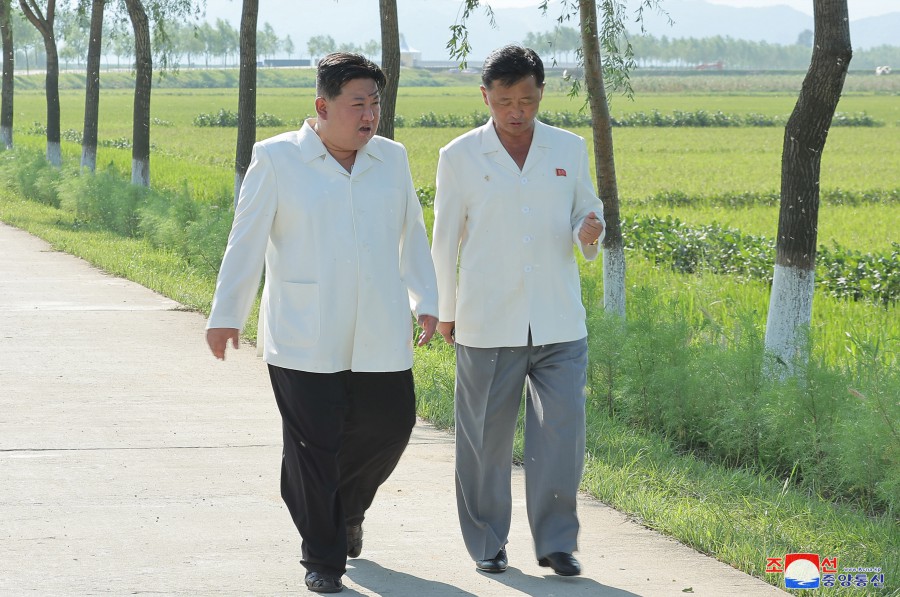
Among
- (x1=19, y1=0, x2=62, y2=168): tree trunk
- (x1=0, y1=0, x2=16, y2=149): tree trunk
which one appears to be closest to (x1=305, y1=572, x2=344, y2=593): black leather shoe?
(x1=19, y1=0, x2=62, y2=168): tree trunk

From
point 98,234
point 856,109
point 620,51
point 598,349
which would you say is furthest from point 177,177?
point 856,109

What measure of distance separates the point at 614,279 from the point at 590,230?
4944mm

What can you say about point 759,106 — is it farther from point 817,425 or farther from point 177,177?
point 817,425

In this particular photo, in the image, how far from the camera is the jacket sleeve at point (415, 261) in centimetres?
474

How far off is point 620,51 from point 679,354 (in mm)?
3811

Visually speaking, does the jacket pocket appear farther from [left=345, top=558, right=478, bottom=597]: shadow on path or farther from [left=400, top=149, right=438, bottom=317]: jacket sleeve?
[left=345, top=558, right=478, bottom=597]: shadow on path

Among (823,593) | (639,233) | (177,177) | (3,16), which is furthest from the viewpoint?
(3,16)

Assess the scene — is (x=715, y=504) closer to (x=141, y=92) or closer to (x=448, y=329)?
(x=448, y=329)

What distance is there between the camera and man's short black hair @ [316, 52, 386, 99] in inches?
176

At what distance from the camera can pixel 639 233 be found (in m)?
16.9

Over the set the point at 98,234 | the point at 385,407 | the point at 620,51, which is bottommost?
→ the point at 98,234

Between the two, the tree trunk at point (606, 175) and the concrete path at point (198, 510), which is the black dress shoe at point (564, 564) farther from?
the tree trunk at point (606, 175)

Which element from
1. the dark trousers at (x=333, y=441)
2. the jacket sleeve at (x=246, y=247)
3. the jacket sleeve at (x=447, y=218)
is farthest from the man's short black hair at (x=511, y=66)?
the dark trousers at (x=333, y=441)

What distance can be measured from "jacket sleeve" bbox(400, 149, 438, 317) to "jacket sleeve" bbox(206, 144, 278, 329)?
523 millimetres
